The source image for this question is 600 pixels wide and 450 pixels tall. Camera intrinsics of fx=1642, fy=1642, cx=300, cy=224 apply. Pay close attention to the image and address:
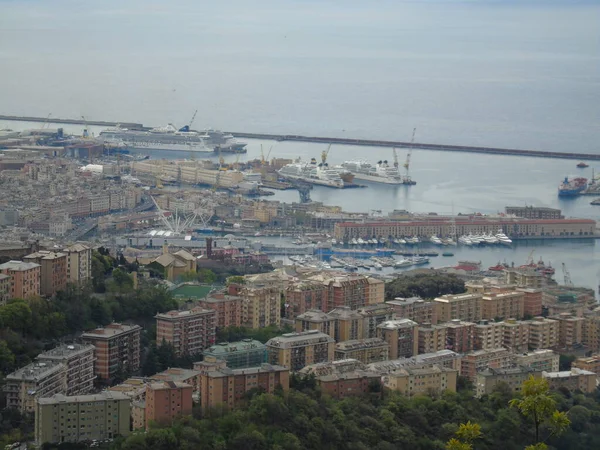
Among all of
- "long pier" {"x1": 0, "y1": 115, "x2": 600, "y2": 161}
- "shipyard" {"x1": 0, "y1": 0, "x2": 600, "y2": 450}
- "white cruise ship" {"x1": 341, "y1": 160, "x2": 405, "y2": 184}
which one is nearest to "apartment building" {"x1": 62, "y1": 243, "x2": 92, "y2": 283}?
"shipyard" {"x1": 0, "y1": 0, "x2": 600, "y2": 450}

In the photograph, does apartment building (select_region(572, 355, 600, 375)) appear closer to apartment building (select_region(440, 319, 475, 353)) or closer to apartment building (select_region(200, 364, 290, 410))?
apartment building (select_region(440, 319, 475, 353))

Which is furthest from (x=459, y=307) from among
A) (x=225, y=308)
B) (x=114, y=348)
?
(x=114, y=348)

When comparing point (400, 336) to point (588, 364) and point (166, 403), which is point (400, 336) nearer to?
point (588, 364)

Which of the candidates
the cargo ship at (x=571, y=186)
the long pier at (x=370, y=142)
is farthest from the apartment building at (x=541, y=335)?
the long pier at (x=370, y=142)

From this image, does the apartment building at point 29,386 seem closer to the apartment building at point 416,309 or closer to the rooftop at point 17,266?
the rooftop at point 17,266

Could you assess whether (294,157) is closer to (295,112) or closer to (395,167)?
(395,167)

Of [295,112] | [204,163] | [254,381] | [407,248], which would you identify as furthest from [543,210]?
[295,112]
